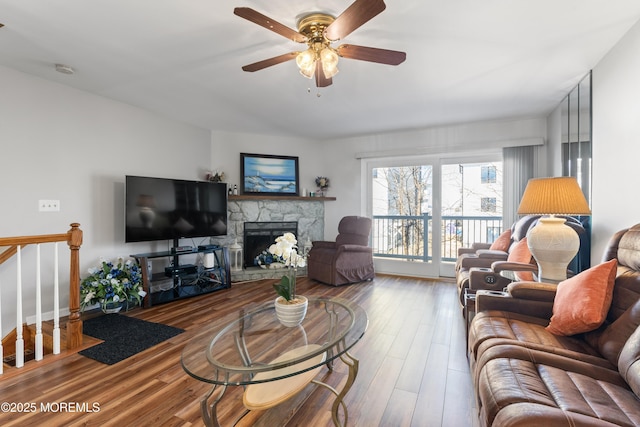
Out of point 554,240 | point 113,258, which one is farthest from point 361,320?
point 113,258

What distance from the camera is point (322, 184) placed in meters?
5.44

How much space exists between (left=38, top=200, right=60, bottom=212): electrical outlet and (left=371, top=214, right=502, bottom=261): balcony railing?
434 cm

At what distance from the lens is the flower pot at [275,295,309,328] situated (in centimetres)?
181

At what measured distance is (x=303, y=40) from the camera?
78.6 inches

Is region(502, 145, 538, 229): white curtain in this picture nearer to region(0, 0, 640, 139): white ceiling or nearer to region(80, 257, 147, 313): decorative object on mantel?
region(0, 0, 640, 139): white ceiling

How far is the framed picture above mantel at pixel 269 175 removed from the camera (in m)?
5.03

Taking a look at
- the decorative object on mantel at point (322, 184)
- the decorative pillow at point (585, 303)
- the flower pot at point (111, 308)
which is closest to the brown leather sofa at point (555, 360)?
the decorative pillow at point (585, 303)

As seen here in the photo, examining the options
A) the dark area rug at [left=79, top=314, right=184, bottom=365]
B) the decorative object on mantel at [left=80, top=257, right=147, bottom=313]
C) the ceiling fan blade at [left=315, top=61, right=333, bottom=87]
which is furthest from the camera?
the decorative object on mantel at [left=80, top=257, right=147, bottom=313]

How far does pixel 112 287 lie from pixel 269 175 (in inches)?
112

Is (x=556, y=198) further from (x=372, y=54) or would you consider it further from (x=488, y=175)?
(x=488, y=175)

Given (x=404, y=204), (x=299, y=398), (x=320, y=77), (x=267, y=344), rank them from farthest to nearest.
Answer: (x=404, y=204) < (x=320, y=77) < (x=299, y=398) < (x=267, y=344)

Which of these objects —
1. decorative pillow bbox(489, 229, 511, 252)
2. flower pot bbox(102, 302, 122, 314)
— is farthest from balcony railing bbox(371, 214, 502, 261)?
flower pot bbox(102, 302, 122, 314)

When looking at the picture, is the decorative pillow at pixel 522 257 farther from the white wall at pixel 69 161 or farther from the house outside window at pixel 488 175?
the white wall at pixel 69 161

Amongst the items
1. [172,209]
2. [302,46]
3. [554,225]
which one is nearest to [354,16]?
[302,46]
